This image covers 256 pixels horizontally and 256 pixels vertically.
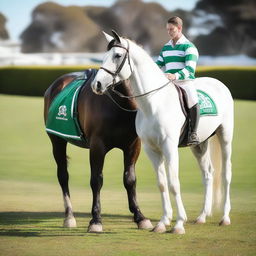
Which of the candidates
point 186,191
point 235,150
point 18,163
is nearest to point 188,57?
point 186,191

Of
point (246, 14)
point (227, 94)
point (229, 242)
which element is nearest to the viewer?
point (229, 242)

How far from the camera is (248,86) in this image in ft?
90.7

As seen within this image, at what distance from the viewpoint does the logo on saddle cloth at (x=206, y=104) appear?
7137mm

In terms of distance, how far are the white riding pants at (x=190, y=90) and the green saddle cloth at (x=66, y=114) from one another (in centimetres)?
113

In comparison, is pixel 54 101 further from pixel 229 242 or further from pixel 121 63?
pixel 229 242

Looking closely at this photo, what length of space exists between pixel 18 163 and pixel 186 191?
4.84 metres

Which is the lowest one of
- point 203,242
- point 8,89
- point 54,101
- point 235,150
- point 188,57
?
point 8,89

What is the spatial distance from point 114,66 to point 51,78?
23.4m

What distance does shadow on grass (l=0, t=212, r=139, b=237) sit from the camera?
6867 mm

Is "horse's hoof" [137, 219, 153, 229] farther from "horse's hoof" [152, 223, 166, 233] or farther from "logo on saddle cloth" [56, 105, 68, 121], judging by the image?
"logo on saddle cloth" [56, 105, 68, 121]

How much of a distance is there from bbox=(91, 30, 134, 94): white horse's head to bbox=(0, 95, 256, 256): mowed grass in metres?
1.42

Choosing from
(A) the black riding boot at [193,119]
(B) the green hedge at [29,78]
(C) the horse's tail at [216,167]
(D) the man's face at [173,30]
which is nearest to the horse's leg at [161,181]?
(A) the black riding boot at [193,119]

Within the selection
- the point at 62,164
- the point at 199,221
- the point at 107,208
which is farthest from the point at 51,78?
the point at 199,221

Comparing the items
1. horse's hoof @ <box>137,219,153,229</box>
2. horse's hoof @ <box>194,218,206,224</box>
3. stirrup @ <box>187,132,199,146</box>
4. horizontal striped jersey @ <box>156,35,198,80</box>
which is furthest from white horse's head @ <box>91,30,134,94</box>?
horse's hoof @ <box>194,218,206,224</box>
